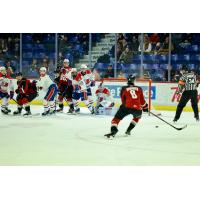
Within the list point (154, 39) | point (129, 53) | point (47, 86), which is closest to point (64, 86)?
point (47, 86)

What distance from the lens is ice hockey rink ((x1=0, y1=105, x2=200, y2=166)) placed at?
4.28 m

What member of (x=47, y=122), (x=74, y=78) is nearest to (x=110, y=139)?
(x=47, y=122)

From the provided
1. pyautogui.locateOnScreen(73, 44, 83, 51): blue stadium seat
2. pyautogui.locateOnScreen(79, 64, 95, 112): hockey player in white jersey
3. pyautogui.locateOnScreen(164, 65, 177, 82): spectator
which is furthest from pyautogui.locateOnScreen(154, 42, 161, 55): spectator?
pyautogui.locateOnScreen(79, 64, 95, 112): hockey player in white jersey

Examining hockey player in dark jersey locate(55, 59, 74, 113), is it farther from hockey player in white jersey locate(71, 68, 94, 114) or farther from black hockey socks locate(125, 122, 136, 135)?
black hockey socks locate(125, 122, 136, 135)

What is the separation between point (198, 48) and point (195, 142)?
3651 mm

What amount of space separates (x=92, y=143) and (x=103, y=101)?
2485mm

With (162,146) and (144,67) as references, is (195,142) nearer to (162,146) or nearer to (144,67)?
(162,146)

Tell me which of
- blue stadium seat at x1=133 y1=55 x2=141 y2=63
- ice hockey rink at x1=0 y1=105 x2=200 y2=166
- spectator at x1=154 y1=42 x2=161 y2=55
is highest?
spectator at x1=154 y1=42 x2=161 y2=55

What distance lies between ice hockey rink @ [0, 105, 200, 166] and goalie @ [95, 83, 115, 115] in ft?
1.66

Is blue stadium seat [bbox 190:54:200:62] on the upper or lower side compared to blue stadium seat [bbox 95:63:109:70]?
upper

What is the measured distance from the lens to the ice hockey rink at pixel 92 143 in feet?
14.0

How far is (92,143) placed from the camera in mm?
4977

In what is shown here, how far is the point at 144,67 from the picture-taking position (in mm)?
8352

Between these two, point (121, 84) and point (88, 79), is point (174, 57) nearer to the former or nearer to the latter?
point (121, 84)
